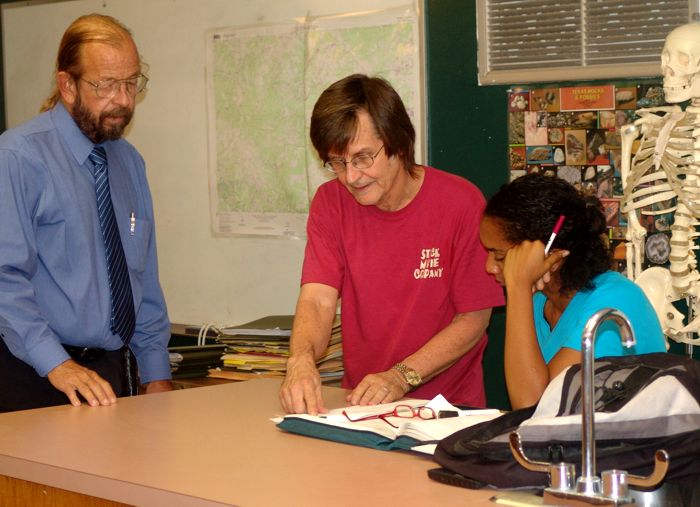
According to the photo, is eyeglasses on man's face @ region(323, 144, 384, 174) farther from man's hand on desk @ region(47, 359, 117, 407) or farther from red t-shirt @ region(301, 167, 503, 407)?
man's hand on desk @ region(47, 359, 117, 407)

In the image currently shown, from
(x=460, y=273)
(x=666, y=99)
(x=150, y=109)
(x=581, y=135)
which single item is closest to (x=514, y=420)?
(x=460, y=273)

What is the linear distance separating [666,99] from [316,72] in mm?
1583

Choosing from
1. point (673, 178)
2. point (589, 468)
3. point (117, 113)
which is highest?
point (117, 113)

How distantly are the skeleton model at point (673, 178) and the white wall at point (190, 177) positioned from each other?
1572mm

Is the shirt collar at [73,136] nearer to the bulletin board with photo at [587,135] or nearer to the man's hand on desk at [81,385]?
the man's hand on desk at [81,385]

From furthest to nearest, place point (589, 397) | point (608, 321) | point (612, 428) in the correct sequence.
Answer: point (608, 321)
point (612, 428)
point (589, 397)

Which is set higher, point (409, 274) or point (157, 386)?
point (409, 274)

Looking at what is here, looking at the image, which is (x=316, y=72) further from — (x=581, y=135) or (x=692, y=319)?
(x=692, y=319)

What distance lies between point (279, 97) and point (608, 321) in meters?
2.18

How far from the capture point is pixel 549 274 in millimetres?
2580

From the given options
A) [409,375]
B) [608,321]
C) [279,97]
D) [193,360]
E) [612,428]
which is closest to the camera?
[612,428]

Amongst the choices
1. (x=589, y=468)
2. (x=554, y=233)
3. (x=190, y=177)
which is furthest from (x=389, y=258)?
(x=190, y=177)

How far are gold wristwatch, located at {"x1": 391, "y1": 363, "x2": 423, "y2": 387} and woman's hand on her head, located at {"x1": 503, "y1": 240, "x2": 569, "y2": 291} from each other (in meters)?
0.38

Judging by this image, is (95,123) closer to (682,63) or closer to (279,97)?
(279,97)
